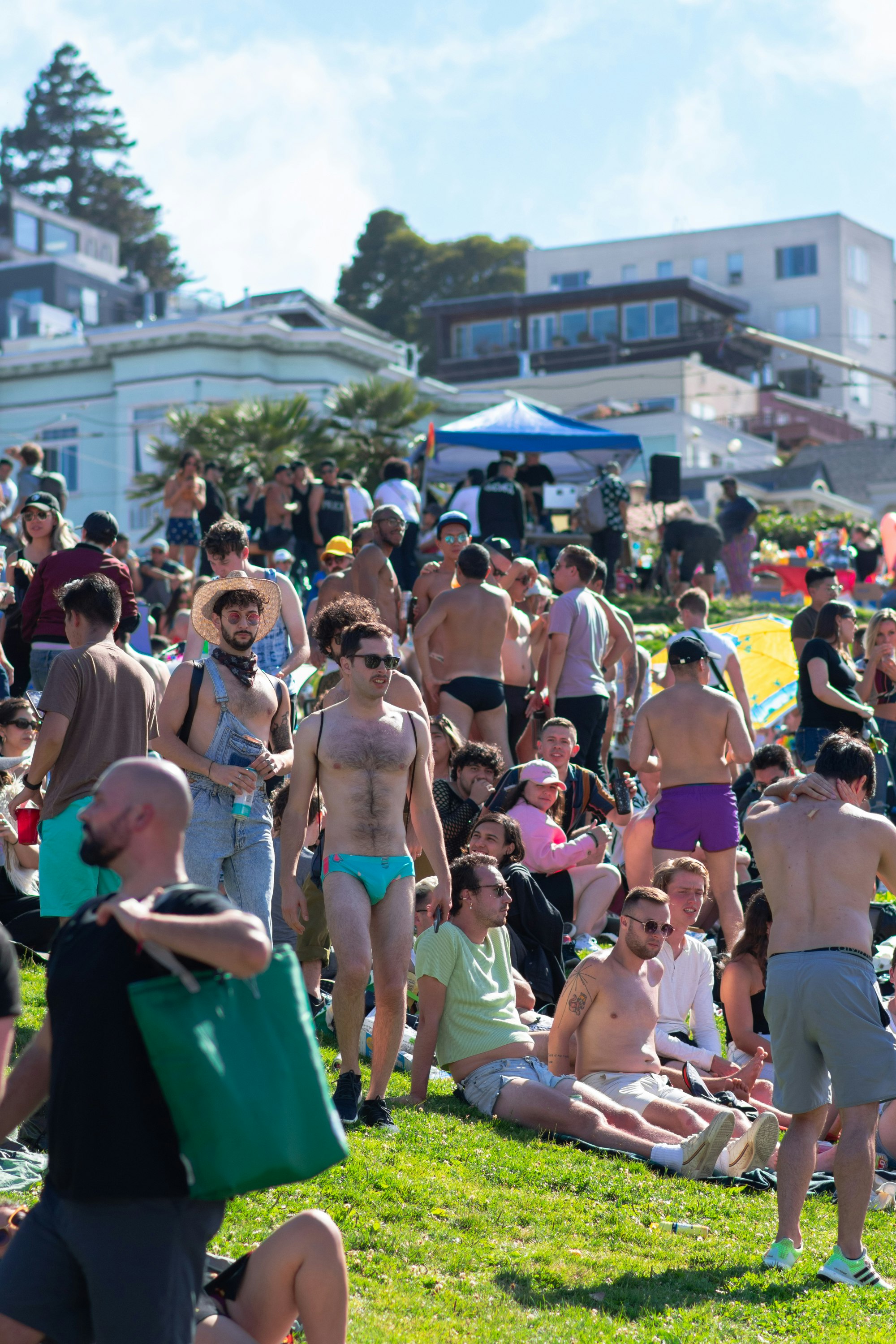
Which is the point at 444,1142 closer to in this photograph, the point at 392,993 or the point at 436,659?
the point at 392,993

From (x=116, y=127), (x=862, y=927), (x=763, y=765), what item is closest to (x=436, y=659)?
(x=763, y=765)

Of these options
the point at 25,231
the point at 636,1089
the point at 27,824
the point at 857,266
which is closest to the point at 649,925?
the point at 636,1089

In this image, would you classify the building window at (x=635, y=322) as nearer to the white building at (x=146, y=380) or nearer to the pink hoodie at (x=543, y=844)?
the white building at (x=146, y=380)

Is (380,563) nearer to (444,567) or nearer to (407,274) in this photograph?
(444,567)

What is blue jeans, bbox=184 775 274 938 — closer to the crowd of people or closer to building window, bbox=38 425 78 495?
the crowd of people

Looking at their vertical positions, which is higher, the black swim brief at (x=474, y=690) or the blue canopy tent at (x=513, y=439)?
the blue canopy tent at (x=513, y=439)

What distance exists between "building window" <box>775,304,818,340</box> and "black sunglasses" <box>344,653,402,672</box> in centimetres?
6277

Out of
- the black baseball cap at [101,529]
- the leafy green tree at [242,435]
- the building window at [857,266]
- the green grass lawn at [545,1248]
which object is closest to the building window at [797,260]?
the building window at [857,266]

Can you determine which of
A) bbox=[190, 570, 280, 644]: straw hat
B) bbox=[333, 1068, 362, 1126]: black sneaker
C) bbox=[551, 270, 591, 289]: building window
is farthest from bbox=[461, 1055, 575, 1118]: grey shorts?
bbox=[551, 270, 591, 289]: building window

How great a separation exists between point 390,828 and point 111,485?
111ft

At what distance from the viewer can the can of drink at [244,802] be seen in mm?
6203

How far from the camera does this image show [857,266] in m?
67.2

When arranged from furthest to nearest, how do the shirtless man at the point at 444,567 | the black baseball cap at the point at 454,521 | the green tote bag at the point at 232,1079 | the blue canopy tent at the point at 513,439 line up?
the blue canopy tent at the point at 513,439
the black baseball cap at the point at 454,521
the shirtless man at the point at 444,567
the green tote bag at the point at 232,1079

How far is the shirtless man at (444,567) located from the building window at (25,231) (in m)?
54.7
